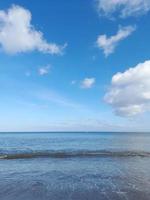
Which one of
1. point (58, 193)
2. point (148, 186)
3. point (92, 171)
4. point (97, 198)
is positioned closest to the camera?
point (97, 198)

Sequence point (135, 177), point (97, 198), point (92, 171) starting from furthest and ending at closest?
point (92, 171), point (135, 177), point (97, 198)

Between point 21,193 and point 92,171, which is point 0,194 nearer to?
point 21,193

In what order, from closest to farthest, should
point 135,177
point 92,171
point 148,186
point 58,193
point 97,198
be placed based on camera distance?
point 97,198
point 58,193
point 148,186
point 135,177
point 92,171

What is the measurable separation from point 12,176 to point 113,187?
24.1 ft

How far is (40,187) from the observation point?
44.7 feet

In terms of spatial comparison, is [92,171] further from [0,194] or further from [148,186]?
[0,194]

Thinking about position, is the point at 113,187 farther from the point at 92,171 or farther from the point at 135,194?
the point at 92,171

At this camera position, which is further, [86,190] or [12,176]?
[12,176]

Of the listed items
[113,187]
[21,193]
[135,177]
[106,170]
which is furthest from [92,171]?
[21,193]

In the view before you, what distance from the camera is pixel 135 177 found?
53.3 ft

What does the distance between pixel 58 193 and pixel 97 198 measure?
2.24 metres

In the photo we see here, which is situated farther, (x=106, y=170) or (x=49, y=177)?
(x=106, y=170)

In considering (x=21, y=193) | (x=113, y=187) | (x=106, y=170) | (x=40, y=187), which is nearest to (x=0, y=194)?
(x=21, y=193)

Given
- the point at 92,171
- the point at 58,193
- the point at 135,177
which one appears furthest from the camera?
the point at 92,171
